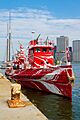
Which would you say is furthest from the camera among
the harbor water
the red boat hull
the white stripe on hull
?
the white stripe on hull

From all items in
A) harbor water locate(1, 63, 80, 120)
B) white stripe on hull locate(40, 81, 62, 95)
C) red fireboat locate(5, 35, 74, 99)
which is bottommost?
harbor water locate(1, 63, 80, 120)

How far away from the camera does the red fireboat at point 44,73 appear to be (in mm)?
25359

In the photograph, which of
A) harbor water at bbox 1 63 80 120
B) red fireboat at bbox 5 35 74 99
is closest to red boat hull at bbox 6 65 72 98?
red fireboat at bbox 5 35 74 99

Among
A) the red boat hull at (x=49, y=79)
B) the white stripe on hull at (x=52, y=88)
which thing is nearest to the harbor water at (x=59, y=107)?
the white stripe on hull at (x=52, y=88)

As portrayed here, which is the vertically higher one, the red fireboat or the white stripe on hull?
the red fireboat

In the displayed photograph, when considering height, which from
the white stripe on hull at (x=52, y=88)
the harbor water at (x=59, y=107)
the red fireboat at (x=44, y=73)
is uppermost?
the red fireboat at (x=44, y=73)

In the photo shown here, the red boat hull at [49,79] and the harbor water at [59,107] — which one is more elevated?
the red boat hull at [49,79]

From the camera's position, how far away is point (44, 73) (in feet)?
93.4

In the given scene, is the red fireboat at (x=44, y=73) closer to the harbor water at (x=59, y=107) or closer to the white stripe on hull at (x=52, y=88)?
the white stripe on hull at (x=52, y=88)

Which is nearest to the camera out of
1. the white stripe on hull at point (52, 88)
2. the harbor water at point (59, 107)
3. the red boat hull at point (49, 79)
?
the harbor water at point (59, 107)

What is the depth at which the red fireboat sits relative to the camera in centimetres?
2536

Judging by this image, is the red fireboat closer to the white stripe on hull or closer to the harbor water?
the white stripe on hull

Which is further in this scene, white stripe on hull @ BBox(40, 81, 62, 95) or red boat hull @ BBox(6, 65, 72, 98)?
white stripe on hull @ BBox(40, 81, 62, 95)

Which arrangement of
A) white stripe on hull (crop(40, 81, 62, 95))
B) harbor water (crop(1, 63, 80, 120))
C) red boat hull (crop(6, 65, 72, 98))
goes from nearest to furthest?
harbor water (crop(1, 63, 80, 120))
red boat hull (crop(6, 65, 72, 98))
white stripe on hull (crop(40, 81, 62, 95))
